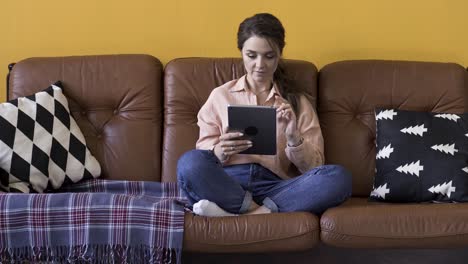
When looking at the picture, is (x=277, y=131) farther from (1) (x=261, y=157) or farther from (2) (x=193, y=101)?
(2) (x=193, y=101)

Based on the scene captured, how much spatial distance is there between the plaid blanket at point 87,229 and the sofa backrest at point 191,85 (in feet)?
1.65

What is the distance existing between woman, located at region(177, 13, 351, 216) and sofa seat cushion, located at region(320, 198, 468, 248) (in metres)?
0.10

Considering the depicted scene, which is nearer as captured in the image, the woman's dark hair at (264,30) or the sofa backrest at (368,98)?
the woman's dark hair at (264,30)

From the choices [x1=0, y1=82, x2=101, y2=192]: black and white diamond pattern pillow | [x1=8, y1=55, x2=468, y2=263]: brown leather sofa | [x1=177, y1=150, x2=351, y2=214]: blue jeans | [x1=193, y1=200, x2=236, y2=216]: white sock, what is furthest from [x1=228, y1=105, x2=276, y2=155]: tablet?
[x1=0, y1=82, x2=101, y2=192]: black and white diamond pattern pillow

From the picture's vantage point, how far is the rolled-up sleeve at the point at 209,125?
6.53 feet

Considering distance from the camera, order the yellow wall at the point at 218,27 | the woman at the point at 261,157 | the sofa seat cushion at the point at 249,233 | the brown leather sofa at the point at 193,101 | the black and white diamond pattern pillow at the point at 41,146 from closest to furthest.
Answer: the sofa seat cushion at the point at 249,233, the woman at the point at 261,157, the black and white diamond pattern pillow at the point at 41,146, the brown leather sofa at the point at 193,101, the yellow wall at the point at 218,27

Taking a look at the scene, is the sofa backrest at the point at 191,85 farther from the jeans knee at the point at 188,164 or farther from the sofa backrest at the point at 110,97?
the jeans knee at the point at 188,164

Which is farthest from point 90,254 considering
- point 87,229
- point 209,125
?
point 209,125

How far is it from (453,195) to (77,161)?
1281 mm

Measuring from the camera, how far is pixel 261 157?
1978 millimetres

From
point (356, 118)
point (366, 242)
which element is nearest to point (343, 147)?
point (356, 118)

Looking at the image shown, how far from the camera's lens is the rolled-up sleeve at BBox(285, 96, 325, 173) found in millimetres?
1901

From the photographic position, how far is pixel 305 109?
205 cm

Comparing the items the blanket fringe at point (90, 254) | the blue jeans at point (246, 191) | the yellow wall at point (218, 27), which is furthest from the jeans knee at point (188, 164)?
the yellow wall at point (218, 27)
